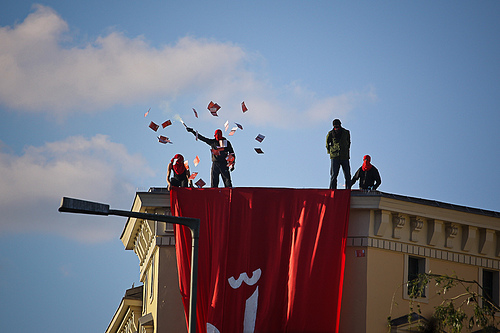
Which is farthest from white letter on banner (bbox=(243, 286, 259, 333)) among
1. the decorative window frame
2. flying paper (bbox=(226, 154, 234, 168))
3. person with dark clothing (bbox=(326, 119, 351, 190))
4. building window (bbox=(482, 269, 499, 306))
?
building window (bbox=(482, 269, 499, 306))

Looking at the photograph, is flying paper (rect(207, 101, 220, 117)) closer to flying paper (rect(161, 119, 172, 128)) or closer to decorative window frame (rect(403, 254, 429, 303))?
flying paper (rect(161, 119, 172, 128))

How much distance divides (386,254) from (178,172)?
6644 millimetres

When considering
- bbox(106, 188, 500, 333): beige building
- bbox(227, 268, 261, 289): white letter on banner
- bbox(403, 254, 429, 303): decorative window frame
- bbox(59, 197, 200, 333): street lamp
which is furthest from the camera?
bbox(403, 254, 429, 303): decorative window frame

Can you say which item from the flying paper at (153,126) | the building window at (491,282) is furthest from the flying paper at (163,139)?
the building window at (491,282)

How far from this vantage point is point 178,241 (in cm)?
2684

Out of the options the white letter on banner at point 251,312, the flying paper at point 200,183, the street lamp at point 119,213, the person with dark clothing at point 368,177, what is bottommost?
the white letter on banner at point 251,312

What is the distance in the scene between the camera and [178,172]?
2775cm

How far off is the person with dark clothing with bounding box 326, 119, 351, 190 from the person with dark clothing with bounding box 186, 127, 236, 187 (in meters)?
3.06

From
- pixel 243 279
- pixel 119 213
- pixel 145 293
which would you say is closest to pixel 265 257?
pixel 243 279

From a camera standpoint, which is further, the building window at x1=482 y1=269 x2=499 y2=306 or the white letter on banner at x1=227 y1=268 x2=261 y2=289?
the building window at x1=482 y1=269 x2=499 y2=306

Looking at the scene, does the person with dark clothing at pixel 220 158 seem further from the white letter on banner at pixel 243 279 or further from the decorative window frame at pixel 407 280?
the decorative window frame at pixel 407 280

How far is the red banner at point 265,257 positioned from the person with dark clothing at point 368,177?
1.72m

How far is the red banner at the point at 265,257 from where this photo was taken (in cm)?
2633

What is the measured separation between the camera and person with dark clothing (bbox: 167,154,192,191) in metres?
27.7
